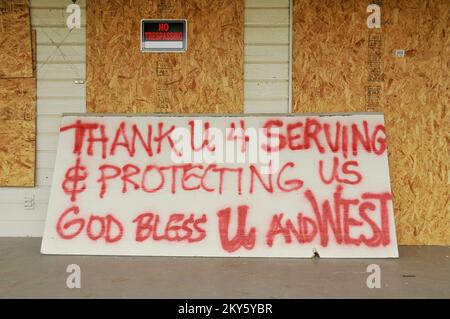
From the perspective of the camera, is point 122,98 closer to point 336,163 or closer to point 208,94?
point 208,94

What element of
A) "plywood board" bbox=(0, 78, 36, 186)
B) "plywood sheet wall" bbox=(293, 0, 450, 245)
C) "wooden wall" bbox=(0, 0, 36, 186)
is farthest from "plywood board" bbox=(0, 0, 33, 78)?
"plywood sheet wall" bbox=(293, 0, 450, 245)

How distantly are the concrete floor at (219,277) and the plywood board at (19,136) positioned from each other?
43.8 inches

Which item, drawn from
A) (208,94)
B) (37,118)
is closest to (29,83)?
(37,118)

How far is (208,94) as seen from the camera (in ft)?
19.3

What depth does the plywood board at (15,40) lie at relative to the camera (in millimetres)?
5969

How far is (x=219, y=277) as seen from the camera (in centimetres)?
429

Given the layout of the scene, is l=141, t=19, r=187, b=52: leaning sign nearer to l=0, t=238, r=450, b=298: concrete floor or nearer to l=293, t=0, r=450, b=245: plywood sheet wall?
l=293, t=0, r=450, b=245: plywood sheet wall

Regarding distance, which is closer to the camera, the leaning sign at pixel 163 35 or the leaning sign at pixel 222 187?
the leaning sign at pixel 222 187

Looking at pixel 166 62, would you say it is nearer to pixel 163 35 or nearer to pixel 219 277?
pixel 163 35

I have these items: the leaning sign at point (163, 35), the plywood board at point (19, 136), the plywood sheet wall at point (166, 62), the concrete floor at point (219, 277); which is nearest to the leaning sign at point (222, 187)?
the concrete floor at point (219, 277)

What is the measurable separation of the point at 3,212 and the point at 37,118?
130cm

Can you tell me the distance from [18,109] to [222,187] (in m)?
2.92

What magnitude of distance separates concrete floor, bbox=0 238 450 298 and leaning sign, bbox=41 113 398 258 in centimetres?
23

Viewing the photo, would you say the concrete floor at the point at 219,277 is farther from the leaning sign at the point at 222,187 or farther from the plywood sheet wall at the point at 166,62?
the plywood sheet wall at the point at 166,62
